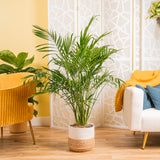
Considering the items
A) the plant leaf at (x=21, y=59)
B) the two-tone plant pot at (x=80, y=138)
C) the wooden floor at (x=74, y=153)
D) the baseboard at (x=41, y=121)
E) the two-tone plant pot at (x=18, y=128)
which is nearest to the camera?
the wooden floor at (x=74, y=153)

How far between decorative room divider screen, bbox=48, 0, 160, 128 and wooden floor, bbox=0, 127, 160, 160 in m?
0.44

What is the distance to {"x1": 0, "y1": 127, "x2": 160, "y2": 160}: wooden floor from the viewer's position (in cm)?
251

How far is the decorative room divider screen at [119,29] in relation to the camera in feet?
11.7

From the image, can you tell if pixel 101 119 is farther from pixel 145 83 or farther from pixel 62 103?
pixel 145 83

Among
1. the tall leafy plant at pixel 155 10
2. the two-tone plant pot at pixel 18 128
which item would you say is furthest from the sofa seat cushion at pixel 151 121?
the two-tone plant pot at pixel 18 128

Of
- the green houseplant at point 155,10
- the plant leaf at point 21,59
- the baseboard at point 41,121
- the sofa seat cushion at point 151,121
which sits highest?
the green houseplant at point 155,10

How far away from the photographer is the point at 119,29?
3.64 meters

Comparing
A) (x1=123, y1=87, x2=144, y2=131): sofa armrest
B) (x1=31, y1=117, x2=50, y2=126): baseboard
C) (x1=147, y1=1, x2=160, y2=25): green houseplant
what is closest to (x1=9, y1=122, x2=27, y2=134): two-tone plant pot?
(x1=31, y1=117, x2=50, y2=126): baseboard

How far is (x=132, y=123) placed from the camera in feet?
8.72

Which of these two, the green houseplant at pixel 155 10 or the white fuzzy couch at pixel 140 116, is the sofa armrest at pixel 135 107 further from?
the green houseplant at pixel 155 10

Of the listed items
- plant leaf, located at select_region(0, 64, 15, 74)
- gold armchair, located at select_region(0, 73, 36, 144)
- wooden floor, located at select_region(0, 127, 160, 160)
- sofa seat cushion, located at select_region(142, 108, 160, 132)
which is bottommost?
wooden floor, located at select_region(0, 127, 160, 160)

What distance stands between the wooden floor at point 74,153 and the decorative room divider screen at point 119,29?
441mm

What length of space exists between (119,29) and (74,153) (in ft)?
6.43

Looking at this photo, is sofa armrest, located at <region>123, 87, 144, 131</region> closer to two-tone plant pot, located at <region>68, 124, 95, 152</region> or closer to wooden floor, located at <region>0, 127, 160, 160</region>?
wooden floor, located at <region>0, 127, 160, 160</region>
